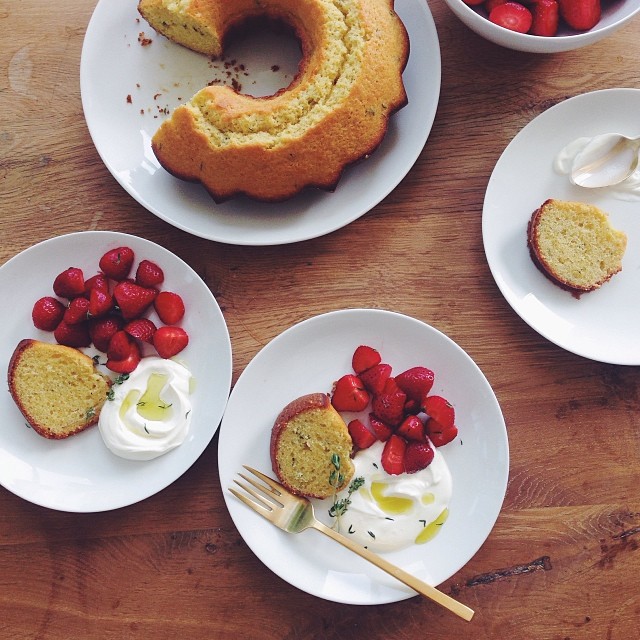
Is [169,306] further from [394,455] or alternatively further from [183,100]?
[394,455]

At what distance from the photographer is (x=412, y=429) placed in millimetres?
1943

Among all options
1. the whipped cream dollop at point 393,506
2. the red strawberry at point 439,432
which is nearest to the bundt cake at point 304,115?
the red strawberry at point 439,432

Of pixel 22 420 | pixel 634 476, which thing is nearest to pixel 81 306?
pixel 22 420

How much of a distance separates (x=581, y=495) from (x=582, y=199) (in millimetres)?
950

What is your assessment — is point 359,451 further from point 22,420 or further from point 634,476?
point 22,420

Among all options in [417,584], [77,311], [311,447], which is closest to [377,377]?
[311,447]

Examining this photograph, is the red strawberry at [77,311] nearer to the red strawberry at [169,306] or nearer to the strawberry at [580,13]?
the red strawberry at [169,306]

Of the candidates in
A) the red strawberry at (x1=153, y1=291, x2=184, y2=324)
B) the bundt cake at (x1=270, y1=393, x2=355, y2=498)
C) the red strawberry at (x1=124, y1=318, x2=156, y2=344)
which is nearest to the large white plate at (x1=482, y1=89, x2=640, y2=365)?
the bundt cake at (x1=270, y1=393, x2=355, y2=498)

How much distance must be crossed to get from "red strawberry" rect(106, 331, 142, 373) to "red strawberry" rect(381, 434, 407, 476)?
0.82 meters

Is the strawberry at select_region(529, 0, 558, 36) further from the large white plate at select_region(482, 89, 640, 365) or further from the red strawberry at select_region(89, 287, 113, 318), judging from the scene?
the red strawberry at select_region(89, 287, 113, 318)

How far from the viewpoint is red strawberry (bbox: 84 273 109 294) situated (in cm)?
202

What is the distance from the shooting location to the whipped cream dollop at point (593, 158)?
79.0 inches

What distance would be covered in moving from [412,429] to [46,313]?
1184 mm

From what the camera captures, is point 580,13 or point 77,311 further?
point 77,311
